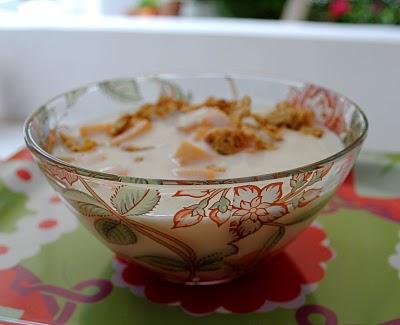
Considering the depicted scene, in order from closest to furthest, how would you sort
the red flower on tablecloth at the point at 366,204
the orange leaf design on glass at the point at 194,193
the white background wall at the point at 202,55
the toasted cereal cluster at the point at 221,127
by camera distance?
the orange leaf design on glass at the point at 194,193 → the toasted cereal cluster at the point at 221,127 → the red flower on tablecloth at the point at 366,204 → the white background wall at the point at 202,55

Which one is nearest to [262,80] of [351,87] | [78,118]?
[78,118]

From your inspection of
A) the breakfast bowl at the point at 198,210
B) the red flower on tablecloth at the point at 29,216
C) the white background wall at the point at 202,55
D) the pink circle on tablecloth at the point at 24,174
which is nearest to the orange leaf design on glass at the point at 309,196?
the breakfast bowl at the point at 198,210

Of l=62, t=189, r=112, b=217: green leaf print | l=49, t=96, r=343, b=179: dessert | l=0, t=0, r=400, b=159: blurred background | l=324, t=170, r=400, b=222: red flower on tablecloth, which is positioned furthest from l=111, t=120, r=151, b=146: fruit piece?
l=0, t=0, r=400, b=159: blurred background

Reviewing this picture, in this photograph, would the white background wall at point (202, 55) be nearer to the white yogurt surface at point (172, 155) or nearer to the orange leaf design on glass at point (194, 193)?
the white yogurt surface at point (172, 155)

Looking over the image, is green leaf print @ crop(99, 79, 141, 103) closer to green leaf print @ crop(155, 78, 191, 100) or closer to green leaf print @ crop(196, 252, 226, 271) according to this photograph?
green leaf print @ crop(155, 78, 191, 100)

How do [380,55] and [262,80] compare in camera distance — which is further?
[380,55]

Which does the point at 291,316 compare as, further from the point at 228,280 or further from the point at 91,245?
the point at 91,245
